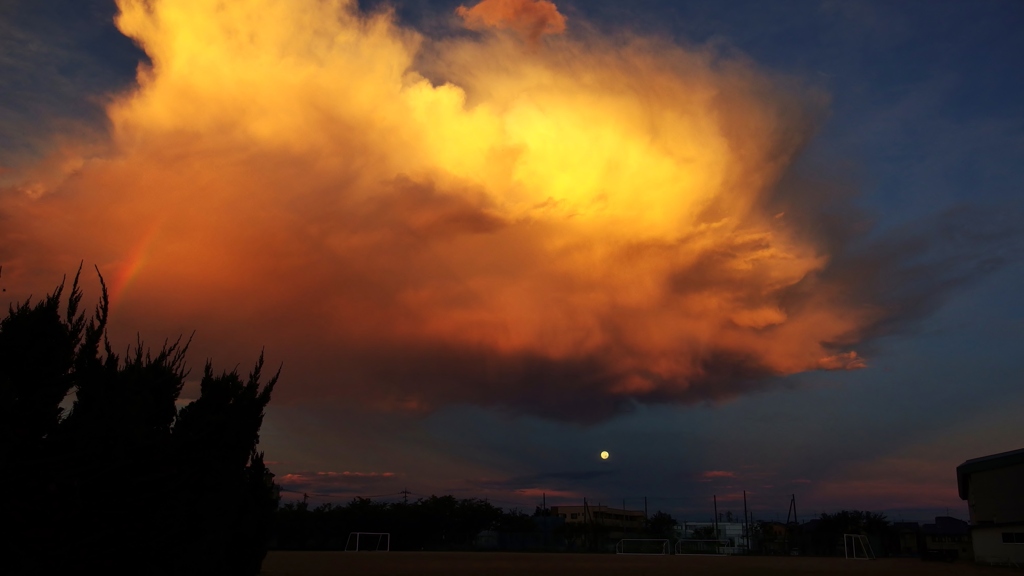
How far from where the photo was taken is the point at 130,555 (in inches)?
507

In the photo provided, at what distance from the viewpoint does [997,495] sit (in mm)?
52625

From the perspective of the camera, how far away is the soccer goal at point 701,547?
248 feet

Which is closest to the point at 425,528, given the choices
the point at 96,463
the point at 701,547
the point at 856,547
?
the point at 701,547

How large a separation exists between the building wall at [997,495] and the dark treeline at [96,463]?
53.3m

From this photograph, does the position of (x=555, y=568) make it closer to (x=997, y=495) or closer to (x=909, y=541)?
(x=997, y=495)

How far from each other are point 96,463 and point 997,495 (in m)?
59.1

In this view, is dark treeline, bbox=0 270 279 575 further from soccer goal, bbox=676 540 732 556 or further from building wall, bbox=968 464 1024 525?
soccer goal, bbox=676 540 732 556

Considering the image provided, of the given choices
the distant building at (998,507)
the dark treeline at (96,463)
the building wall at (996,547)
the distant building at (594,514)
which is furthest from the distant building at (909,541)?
the dark treeline at (96,463)

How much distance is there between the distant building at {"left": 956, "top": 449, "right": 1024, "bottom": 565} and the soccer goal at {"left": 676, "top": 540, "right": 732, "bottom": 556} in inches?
1017

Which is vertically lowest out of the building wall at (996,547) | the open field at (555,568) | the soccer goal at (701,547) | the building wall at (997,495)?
the open field at (555,568)

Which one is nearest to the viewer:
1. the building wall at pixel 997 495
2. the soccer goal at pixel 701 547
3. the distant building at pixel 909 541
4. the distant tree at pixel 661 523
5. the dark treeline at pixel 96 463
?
the dark treeline at pixel 96 463

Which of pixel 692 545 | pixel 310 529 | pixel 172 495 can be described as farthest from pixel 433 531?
pixel 172 495

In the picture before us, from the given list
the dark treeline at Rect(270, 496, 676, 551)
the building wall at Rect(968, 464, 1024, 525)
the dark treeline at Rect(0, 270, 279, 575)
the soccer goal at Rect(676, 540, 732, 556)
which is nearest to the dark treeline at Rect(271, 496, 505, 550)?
the dark treeline at Rect(270, 496, 676, 551)

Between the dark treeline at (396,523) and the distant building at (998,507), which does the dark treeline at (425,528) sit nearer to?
the dark treeline at (396,523)
